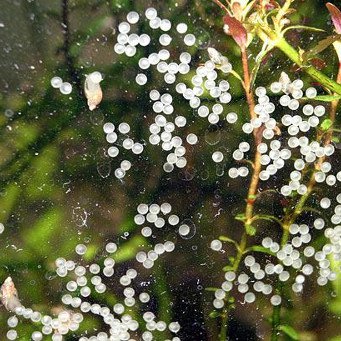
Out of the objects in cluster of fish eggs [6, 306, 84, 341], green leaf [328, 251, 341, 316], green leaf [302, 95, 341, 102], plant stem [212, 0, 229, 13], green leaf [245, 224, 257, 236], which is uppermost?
plant stem [212, 0, 229, 13]

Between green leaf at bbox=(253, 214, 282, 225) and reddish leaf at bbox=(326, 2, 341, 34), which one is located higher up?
reddish leaf at bbox=(326, 2, 341, 34)

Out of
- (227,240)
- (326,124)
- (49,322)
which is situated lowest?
(49,322)

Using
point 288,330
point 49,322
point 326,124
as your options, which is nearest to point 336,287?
point 288,330

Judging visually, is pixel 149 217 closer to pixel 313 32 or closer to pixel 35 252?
pixel 35 252

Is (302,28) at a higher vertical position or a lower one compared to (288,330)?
higher

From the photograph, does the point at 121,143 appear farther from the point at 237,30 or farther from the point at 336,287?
the point at 336,287

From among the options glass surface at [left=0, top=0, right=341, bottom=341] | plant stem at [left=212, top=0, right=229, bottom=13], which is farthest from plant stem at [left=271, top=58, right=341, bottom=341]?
plant stem at [left=212, top=0, right=229, bottom=13]

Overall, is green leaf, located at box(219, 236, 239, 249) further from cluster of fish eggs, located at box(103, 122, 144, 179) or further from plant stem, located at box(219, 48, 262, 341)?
cluster of fish eggs, located at box(103, 122, 144, 179)
